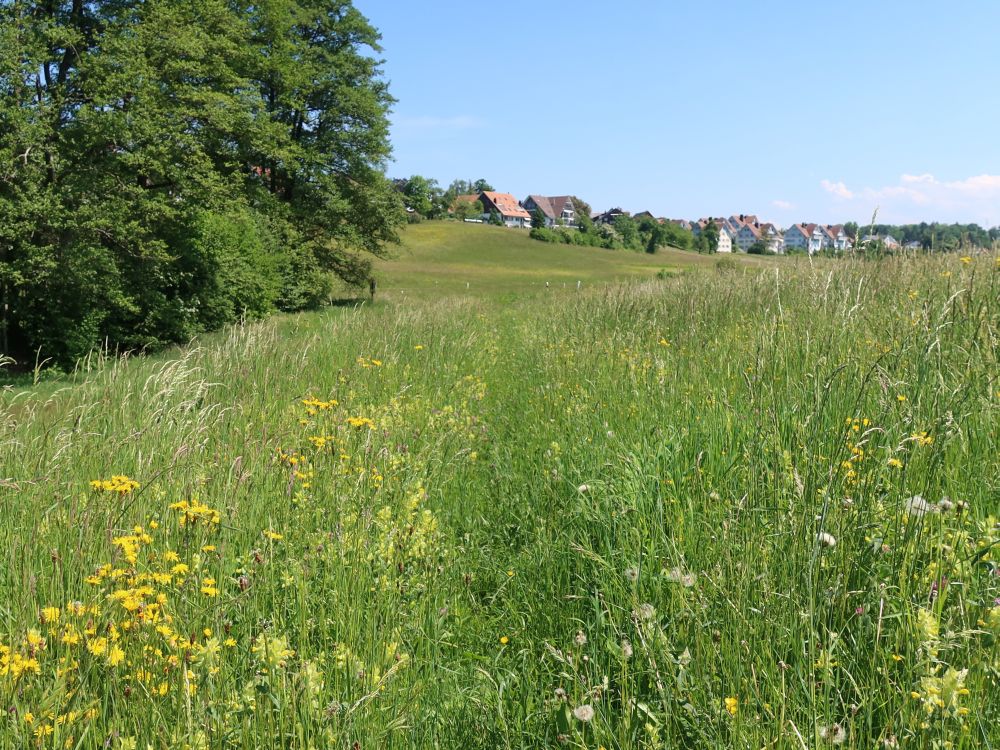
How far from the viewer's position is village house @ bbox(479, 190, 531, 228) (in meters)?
133

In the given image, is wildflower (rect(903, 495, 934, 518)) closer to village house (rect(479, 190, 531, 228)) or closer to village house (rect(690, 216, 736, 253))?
village house (rect(479, 190, 531, 228))

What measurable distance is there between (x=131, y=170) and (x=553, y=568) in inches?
785

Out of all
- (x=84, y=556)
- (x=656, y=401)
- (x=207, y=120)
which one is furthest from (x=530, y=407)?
(x=207, y=120)

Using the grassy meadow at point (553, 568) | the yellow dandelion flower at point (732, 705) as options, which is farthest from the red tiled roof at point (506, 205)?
Answer: the yellow dandelion flower at point (732, 705)

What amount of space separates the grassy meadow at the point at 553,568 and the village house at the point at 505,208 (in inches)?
5097

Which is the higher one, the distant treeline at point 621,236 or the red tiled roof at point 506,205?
the red tiled roof at point 506,205

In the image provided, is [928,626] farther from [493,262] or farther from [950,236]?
[493,262]

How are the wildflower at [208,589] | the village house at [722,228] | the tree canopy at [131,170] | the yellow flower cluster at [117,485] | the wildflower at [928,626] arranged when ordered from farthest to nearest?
1. the village house at [722,228]
2. the tree canopy at [131,170]
3. the yellow flower cluster at [117,485]
4. the wildflower at [208,589]
5. the wildflower at [928,626]

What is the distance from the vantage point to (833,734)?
158cm

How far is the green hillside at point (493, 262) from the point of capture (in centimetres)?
4656

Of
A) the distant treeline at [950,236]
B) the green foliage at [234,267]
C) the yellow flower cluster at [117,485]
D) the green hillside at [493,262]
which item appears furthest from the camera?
the green hillside at [493,262]

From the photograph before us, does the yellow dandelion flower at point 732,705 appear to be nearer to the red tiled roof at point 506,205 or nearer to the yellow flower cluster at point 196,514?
the yellow flower cluster at point 196,514

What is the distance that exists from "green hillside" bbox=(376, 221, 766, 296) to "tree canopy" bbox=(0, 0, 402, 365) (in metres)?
13.3

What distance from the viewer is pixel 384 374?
24.9 feet
